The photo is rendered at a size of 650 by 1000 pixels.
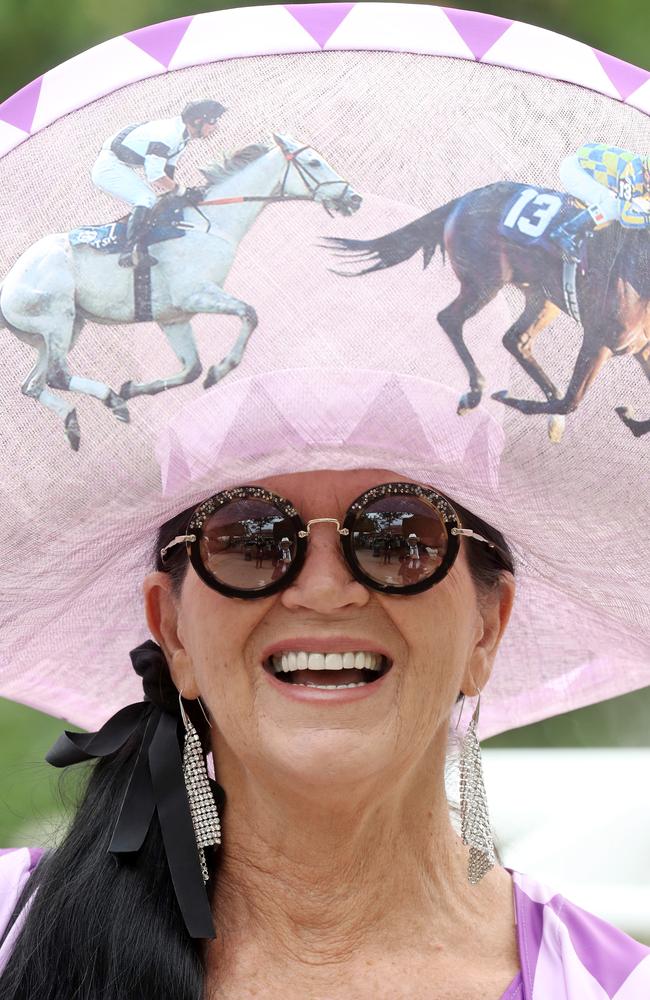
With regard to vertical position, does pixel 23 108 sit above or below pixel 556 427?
above

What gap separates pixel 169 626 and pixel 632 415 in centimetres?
89

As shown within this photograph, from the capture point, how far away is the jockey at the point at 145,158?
186cm

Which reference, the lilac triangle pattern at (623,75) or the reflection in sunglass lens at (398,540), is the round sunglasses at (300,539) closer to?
the reflection in sunglass lens at (398,540)

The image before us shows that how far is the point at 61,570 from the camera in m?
2.31

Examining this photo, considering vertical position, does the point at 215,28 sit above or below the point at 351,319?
above

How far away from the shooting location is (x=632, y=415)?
1.97 m

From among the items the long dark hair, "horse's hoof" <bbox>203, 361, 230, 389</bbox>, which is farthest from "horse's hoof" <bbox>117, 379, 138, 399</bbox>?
the long dark hair

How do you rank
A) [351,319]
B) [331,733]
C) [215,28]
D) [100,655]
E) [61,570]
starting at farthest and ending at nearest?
1. [100,655]
2. [61,570]
3. [331,733]
4. [215,28]
5. [351,319]

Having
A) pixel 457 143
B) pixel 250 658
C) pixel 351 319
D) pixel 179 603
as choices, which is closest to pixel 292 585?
pixel 250 658

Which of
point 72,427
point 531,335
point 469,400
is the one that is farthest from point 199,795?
point 531,335

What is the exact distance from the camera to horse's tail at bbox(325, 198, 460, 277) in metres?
1.85

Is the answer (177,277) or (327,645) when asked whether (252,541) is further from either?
(177,277)

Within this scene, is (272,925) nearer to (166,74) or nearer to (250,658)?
(250,658)

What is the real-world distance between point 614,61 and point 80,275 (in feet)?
2.71
